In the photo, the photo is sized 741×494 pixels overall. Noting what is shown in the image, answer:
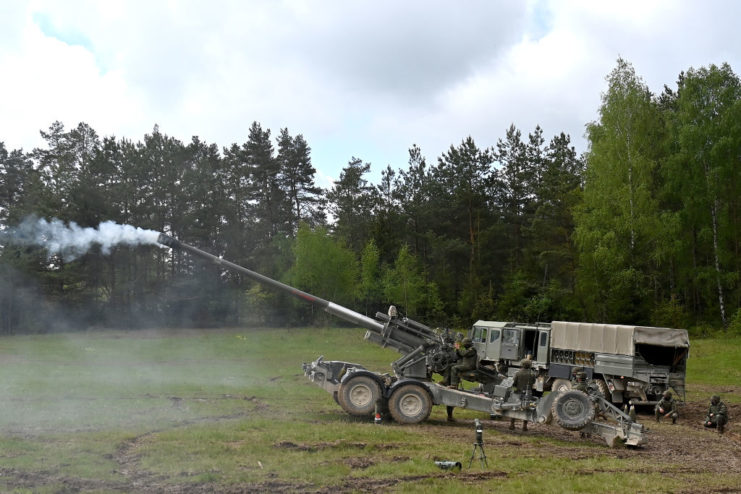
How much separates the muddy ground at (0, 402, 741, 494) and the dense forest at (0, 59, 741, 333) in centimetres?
2308

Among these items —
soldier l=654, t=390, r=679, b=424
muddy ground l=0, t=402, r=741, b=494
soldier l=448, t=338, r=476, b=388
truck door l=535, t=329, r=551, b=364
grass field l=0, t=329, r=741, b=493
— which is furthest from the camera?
truck door l=535, t=329, r=551, b=364

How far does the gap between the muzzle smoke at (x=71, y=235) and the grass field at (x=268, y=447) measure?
4.57m

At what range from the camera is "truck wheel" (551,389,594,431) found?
1359 centimetres

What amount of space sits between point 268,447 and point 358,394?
3950mm

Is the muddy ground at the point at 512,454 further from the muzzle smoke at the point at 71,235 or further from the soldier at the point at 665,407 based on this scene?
the muzzle smoke at the point at 71,235

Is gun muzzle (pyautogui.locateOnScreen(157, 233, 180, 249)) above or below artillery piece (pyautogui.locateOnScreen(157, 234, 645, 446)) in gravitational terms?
above

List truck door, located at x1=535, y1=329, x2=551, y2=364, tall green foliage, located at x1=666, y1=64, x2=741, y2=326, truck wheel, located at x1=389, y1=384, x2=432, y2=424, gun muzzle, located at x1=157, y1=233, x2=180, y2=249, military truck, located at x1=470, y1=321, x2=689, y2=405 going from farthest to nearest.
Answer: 1. tall green foliage, located at x1=666, y1=64, x2=741, y2=326
2. truck door, located at x1=535, y1=329, x2=551, y2=364
3. military truck, located at x1=470, y1=321, x2=689, y2=405
4. gun muzzle, located at x1=157, y1=233, x2=180, y2=249
5. truck wheel, located at x1=389, y1=384, x2=432, y2=424

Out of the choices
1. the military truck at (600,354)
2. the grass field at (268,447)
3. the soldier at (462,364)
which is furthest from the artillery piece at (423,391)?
the military truck at (600,354)

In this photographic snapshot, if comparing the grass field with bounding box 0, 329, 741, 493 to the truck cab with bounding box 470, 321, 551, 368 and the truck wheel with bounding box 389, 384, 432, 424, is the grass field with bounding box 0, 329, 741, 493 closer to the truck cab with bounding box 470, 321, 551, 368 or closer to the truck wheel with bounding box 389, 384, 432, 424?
the truck wheel with bounding box 389, 384, 432, 424

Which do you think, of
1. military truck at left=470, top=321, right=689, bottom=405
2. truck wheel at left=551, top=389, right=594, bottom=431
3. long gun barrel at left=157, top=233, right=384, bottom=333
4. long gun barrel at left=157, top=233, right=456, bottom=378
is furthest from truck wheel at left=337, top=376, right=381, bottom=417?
military truck at left=470, top=321, right=689, bottom=405

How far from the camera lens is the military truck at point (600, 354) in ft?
65.0

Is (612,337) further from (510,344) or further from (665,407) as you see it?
(510,344)

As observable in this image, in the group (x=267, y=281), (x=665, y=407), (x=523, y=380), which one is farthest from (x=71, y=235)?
(x=665, y=407)

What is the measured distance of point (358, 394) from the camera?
15.5 m
